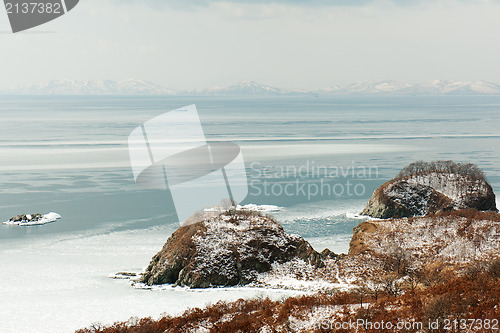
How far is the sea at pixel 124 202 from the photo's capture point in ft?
127

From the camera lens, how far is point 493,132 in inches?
6206

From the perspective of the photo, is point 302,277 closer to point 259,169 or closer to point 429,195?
point 429,195

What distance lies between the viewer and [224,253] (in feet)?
146

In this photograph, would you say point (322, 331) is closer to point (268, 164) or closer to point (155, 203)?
point (155, 203)

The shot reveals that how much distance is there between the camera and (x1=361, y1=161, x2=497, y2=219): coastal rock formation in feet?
209

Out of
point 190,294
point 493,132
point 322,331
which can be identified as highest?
point 322,331

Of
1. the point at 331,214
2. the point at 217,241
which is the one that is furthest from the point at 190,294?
the point at 331,214

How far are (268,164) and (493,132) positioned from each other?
299 feet

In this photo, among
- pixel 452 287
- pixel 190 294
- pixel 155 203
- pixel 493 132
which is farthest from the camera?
pixel 493 132

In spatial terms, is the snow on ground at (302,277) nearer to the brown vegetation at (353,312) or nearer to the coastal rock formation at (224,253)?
the coastal rock formation at (224,253)

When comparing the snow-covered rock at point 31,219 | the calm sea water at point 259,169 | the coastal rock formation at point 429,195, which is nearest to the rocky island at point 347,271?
the calm sea water at point 259,169

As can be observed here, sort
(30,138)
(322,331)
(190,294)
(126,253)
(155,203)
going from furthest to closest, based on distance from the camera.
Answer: (30,138) < (155,203) < (126,253) < (190,294) < (322,331)

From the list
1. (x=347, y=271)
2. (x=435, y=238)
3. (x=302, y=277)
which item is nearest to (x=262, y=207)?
(x=302, y=277)

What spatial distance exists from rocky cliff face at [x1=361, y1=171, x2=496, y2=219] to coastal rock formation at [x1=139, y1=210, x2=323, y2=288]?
69.0 ft
